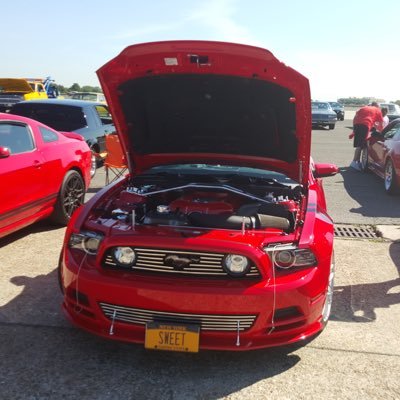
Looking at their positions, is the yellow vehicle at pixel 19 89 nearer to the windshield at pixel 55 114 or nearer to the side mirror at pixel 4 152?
the windshield at pixel 55 114

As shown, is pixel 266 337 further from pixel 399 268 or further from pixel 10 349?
pixel 399 268

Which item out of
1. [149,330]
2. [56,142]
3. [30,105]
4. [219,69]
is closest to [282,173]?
[219,69]

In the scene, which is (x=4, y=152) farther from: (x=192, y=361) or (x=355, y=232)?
(x=355, y=232)

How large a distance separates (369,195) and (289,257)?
19.9ft

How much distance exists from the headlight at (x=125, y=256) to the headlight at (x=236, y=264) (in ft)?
1.94

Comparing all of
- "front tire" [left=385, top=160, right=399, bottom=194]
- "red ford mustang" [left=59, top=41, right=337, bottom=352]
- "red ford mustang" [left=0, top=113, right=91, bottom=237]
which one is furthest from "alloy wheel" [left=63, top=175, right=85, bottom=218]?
"front tire" [left=385, top=160, right=399, bottom=194]

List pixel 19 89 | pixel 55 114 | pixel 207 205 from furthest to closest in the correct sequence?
pixel 19 89 → pixel 55 114 → pixel 207 205

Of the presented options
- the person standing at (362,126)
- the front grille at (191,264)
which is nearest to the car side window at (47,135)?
the front grille at (191,264)

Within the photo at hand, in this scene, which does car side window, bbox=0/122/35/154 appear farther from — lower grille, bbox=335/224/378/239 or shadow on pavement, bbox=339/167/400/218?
shadow on pavement, bbox=339/167/400/218

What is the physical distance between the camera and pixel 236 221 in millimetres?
3281

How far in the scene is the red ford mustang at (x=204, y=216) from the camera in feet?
9.43

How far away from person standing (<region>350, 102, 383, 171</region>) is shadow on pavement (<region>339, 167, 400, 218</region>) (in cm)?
72

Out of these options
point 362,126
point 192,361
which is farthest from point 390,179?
point 192,361

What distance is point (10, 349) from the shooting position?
319 centimetres
